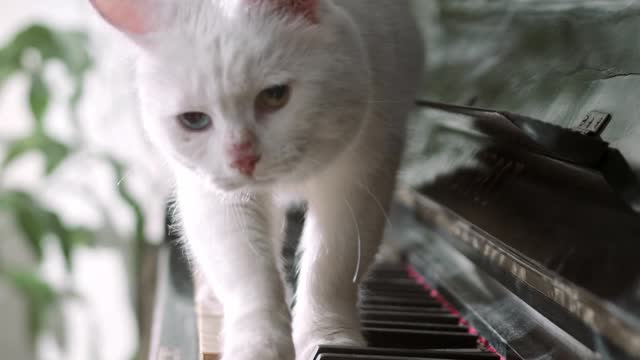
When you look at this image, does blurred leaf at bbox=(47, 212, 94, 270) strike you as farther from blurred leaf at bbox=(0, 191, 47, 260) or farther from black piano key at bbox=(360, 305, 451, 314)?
black piano key at bbox=(360, 305, 451, 314)

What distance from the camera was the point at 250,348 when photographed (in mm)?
771

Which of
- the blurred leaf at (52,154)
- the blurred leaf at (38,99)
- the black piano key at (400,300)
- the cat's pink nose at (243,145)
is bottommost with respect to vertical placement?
the black piano key at (400,300)

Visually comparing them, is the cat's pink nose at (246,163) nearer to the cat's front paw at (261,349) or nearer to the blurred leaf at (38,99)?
the cat's front paw at (261,349)

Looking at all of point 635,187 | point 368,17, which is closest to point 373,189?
point 368,17

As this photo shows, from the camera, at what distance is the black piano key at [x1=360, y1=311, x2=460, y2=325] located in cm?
94

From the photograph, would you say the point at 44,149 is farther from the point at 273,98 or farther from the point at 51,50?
the point at 273,98

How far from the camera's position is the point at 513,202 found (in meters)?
0.85

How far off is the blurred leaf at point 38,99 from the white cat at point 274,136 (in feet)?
3.07

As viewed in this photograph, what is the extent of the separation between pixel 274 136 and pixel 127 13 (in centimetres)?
17

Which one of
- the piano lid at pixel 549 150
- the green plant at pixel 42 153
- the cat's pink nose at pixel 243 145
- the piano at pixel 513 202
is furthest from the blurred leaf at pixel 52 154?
the cat's pink nose at pixel 243 145

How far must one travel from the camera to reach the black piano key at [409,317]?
94 cm

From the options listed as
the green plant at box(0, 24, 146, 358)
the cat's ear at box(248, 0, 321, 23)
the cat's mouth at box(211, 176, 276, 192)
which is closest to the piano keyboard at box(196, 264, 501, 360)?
the cat's mouth at box(211, 176, 276, 192)

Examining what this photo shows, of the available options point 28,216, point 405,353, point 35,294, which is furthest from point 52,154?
point 405,353

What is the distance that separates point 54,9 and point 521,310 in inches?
66.8
